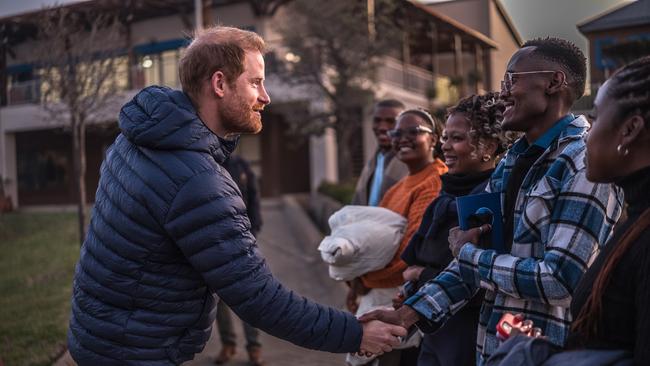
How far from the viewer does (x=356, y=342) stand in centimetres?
248

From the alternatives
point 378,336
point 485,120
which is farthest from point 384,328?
point 485,120

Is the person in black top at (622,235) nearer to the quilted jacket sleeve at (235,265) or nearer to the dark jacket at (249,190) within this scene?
the quilted jacket sleeve at (235,265)

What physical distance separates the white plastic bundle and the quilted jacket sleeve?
45.4 inches

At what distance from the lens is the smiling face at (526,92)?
2.26 metres

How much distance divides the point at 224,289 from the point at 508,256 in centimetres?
93

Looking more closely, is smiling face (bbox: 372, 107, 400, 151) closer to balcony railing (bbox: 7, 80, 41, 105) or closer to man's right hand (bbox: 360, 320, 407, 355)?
man's right hand (bbox: 360, 320, 407, 355)

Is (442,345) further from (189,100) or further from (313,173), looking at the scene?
(313,173)

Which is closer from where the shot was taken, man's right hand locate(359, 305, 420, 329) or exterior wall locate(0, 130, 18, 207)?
man's right hand locate(359, 305, 420, 329)

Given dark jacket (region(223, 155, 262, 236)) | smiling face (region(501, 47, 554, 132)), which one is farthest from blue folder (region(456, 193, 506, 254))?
dark jacket (region(223, 155, 262, 236))

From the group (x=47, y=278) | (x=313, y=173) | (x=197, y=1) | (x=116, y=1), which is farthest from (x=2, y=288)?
(x=313, y=173)

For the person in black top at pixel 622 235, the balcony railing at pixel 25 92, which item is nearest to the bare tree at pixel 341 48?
the balcony railing at pixel 25 92

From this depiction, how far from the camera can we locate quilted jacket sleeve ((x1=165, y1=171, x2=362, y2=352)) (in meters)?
2.26

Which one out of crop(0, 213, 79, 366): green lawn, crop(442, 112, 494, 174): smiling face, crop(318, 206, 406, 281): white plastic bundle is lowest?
crop(0, 213, 79, 366): green lawn

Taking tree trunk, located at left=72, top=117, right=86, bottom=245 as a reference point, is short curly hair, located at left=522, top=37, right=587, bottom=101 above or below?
above
